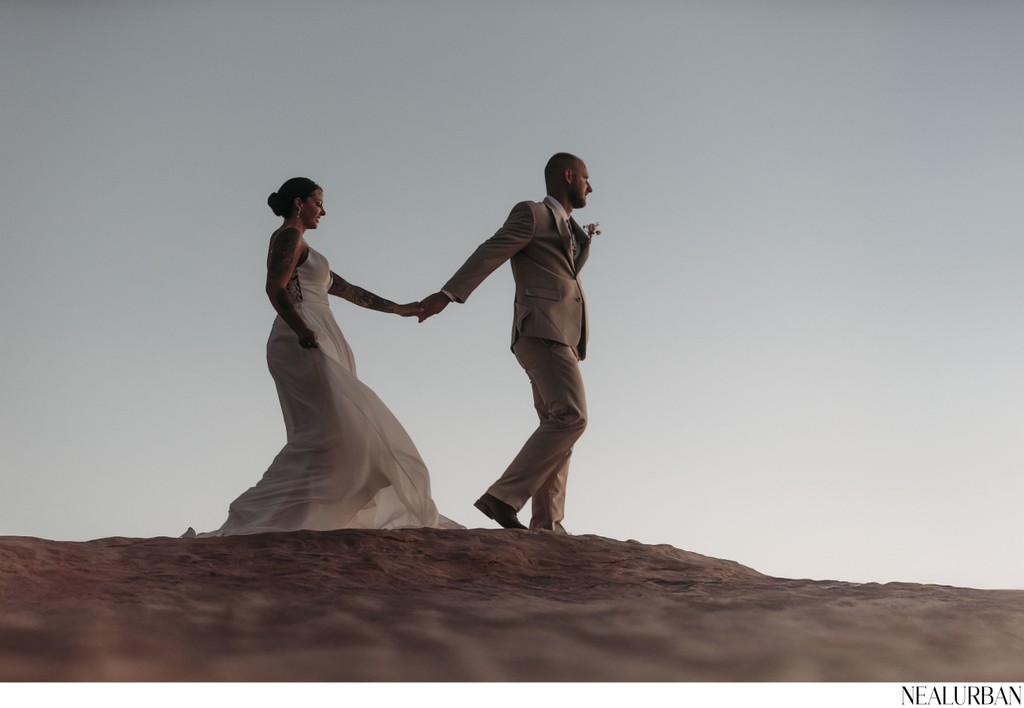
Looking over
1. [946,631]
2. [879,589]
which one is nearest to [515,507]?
[879,589]

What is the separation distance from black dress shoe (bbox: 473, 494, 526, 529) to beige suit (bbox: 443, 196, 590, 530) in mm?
43

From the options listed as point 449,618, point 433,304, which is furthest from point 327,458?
point 449,618

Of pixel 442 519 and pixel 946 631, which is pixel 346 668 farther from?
pixel 442 519

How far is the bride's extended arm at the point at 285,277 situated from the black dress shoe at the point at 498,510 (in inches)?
47.0

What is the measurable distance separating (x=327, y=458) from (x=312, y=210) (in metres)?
1.37

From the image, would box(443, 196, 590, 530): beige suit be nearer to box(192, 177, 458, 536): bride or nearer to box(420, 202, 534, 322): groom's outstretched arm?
box(420, 202, 534, 322): groom's outstretched arm

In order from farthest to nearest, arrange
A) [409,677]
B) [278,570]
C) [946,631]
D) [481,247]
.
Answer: [481,247], [278,570], [946,631], [409,677]

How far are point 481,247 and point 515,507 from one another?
142cm

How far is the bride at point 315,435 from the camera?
550cm

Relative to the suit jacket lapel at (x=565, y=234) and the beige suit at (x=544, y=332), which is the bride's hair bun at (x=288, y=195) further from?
the suit jacket lapel at (x=565, y=234)

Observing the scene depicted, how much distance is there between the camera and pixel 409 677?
2957 millimetres

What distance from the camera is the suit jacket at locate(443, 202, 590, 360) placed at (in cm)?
570

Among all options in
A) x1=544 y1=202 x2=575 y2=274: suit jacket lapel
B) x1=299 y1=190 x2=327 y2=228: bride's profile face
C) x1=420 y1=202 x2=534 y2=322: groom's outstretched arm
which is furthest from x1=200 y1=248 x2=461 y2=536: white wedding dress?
x1=544 y1=202 x2=575 y2=274: suit jacket lapel

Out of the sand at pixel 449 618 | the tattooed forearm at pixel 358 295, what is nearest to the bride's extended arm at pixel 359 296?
the tattooed forearm at pixel 358 295
